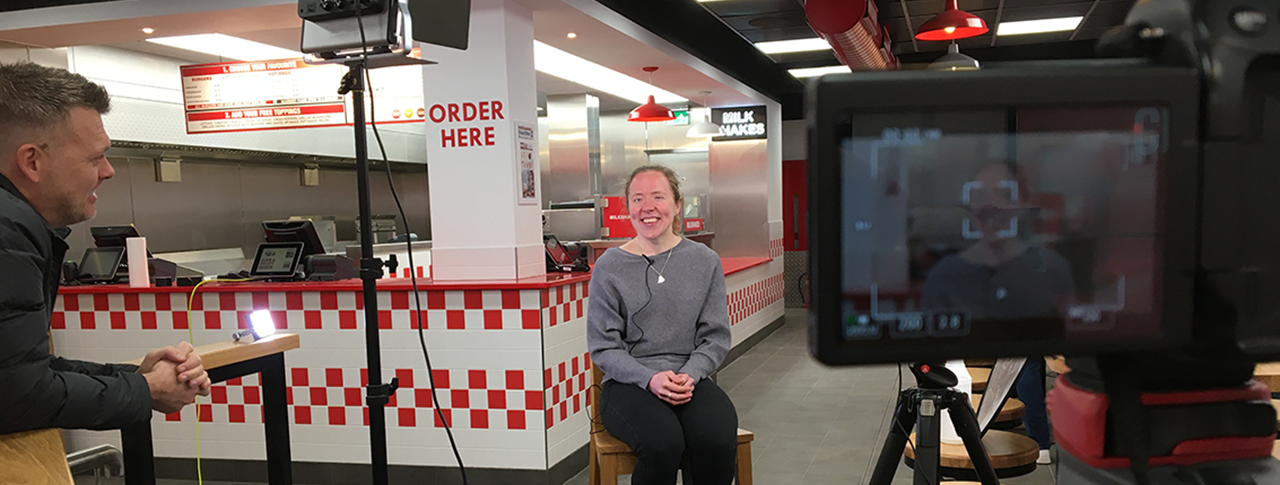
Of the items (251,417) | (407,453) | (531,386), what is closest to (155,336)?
(251,417)

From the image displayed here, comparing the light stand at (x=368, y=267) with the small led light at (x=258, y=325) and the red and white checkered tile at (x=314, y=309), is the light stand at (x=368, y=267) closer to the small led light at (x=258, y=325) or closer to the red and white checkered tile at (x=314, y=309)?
the small led light at (x=258, y=325)

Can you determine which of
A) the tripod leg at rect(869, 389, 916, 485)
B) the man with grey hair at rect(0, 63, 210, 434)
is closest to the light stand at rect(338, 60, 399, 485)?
the man with grey hair at rect(0, 63, 210, 434)

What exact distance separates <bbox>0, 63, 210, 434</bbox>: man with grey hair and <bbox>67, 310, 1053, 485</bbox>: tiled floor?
202cm

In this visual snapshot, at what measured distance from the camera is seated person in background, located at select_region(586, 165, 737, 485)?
97.3 inches

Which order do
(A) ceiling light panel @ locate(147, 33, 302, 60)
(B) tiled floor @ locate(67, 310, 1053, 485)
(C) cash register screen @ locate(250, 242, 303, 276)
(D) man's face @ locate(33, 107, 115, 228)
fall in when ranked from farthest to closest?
(A) ceiling light panel @ locate(147, 33, 302, 60) < (C) cash register screen @ locate(250, 242, 303, 276) < (B) tiled floor @ locate(67, 310, 1053, 485) < (D) man's face @ locate(33, 107, 115, 228)

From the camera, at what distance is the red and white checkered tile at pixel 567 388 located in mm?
3695

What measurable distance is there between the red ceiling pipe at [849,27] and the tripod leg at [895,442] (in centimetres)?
270

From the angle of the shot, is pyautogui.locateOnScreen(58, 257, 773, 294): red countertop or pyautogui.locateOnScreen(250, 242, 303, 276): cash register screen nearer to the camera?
pyautogui.locateOnScreen(58, 257, 773, 294): red countertop

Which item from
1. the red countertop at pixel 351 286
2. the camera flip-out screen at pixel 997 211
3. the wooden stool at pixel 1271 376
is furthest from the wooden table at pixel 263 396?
the wooden stool at pixel 1271 376

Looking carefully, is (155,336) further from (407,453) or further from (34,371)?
(34,371)

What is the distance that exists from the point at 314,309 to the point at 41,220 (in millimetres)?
2538

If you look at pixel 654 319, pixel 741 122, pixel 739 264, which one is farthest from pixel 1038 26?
pixel 654 319

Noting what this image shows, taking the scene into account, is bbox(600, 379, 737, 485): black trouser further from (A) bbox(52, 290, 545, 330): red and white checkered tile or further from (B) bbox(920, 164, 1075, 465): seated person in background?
(B) bbox(920, 164, 1075, 465): seated person in background

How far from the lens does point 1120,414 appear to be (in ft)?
2.15
